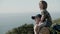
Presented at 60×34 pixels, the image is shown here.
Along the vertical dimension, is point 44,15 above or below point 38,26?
above

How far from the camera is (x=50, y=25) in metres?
5.72

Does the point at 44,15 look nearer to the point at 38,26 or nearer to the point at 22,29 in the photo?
the point at 38,26

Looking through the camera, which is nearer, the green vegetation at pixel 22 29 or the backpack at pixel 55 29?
the backpack at pixel 55 29

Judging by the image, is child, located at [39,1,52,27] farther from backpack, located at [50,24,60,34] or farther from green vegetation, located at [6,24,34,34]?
green vegetation, located at [6,24,34,34]

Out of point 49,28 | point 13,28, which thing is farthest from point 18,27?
point 49,28

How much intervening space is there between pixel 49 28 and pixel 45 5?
54cm

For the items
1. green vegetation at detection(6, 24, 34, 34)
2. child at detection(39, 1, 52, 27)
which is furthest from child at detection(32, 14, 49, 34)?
green vegetation at detection(6, 24, 34, 34)

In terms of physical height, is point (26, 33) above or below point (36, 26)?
below

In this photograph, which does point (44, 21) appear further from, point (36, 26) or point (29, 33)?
point (29, 33)

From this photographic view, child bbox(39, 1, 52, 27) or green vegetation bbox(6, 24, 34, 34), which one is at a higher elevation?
child bbox(39, 1, 52, 27)

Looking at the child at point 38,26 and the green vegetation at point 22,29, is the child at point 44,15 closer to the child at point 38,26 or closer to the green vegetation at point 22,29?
the child at point 38,26

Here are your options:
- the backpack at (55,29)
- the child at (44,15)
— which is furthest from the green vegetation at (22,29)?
the child at (44,15)

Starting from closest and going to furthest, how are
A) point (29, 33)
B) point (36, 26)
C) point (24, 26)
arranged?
point (36, 26) → point (29, 33) → point (24, 26)

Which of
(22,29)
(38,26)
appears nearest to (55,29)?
(38,26)
